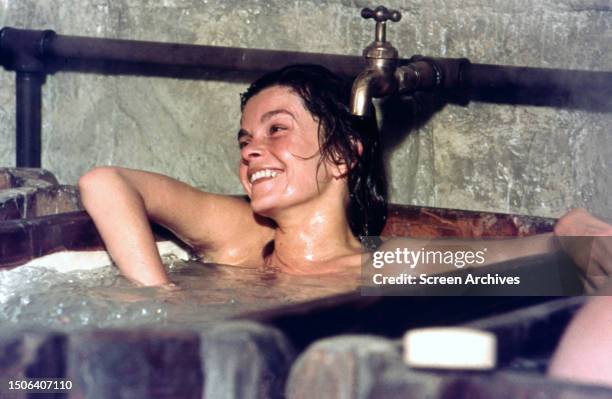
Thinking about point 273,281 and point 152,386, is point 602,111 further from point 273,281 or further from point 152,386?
point 152,386

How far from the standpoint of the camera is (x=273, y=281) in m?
3.33

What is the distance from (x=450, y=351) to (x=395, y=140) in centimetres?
260

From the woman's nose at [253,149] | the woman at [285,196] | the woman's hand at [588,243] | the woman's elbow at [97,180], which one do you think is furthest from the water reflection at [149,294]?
the woman's hand at [588,243]

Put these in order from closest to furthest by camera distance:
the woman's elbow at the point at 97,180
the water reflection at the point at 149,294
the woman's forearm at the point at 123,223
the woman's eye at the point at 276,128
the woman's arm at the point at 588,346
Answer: the woman's arm at the point at 588,346
the water reflection at the point at 149,294
the woman's forearm at the point at 123,223
the woman's elbow at the point at 97,180
the woman's eye at the point at 276,128

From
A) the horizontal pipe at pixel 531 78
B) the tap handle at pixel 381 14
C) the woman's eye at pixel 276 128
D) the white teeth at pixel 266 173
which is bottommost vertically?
the white teeth at pixel 266 173

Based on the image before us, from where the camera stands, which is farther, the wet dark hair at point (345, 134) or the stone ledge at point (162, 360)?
the wet dark hair at point (345, 134)

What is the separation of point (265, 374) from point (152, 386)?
0.20 metres

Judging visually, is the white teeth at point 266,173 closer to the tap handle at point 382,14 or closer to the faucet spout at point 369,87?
the faucet spout at point 369,87

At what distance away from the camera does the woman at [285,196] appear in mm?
3178

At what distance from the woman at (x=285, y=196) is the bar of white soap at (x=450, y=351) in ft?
5.28

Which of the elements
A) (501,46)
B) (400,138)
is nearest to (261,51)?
(400,138)

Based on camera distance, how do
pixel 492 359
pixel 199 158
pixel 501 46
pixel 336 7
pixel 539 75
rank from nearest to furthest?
pixel 492 359, pixel 539 75, pixel 501 46, pixel 336 7, pixel 199 158

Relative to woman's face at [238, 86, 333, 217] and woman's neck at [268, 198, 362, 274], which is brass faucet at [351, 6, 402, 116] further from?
woman's neck at [268, 198, 362, 274]

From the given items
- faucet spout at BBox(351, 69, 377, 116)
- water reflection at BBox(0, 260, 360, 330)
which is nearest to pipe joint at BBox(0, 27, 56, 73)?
water reflection at BBox(0, 260, 360, 330)
